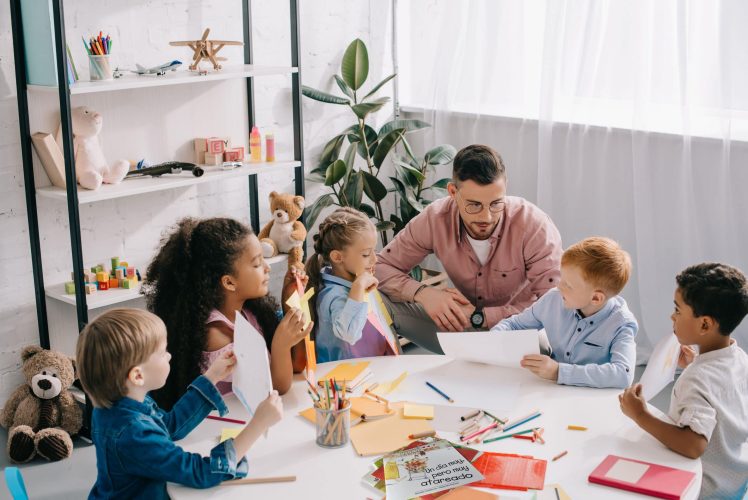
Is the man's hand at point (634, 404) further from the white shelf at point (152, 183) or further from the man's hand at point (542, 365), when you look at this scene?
the white shelf at point (152, 183)

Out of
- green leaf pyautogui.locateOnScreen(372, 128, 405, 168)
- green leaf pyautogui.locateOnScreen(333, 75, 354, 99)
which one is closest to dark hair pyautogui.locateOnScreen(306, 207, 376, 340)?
green leaf pyautogui.locateOnScreen(372, 128, 405, 168)

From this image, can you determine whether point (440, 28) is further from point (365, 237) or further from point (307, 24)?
point (365, 237)

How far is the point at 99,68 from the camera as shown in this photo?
9.46 feet

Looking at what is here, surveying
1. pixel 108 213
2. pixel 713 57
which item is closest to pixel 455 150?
pixel 713 57

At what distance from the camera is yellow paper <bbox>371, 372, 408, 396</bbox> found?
A: 1.96 metres

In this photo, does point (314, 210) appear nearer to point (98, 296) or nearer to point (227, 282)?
point (98, 296)

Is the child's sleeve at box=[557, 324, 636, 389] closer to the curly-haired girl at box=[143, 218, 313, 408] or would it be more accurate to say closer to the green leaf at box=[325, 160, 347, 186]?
the curly-haired girl at box=[143, 218, 313, 408]

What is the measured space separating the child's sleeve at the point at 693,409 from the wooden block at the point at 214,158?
215cm

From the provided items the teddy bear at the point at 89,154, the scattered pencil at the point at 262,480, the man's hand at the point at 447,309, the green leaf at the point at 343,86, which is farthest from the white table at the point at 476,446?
the green leaf at the point at 343,86

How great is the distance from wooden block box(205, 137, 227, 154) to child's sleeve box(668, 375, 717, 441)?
2174 mm

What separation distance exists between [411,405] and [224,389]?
45cm

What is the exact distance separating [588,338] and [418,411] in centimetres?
52

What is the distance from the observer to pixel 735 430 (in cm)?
176

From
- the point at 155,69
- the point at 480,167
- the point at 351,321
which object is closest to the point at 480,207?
the point at 480,167
